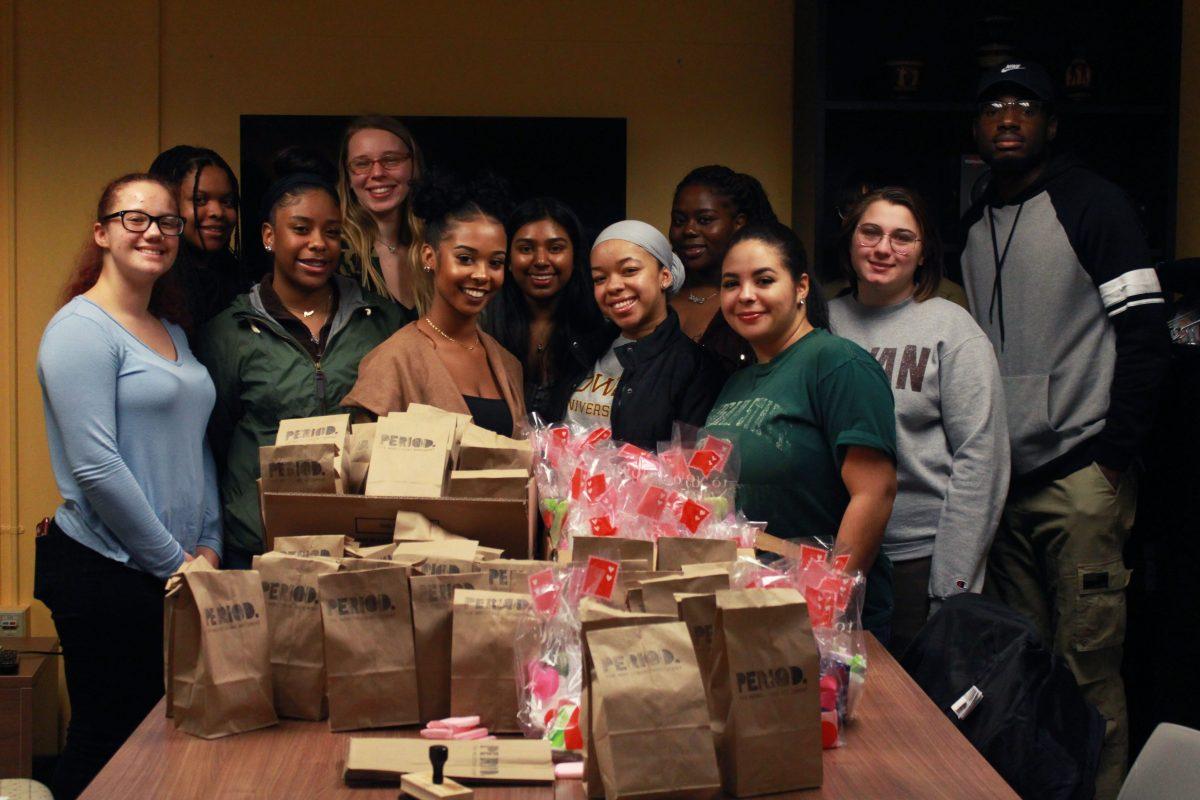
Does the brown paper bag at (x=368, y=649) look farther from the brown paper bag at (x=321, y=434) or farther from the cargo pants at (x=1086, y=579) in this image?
the cargo pants at (x=1086, y=579)

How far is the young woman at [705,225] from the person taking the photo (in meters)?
3.31

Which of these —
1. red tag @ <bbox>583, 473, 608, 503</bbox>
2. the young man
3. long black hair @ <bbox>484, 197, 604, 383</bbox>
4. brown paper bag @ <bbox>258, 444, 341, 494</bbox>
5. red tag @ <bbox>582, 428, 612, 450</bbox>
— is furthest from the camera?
long black hair @ <bbox>484, 197, 604, 383</bbox>

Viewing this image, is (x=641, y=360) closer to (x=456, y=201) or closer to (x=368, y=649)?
(x=456, y=201)

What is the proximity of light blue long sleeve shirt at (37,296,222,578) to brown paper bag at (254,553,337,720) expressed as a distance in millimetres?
873

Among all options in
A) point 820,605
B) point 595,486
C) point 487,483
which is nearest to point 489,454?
point 487,483

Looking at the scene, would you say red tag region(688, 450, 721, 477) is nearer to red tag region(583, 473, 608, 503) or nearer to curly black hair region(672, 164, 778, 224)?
red tag region(583, 473, 608, 503)

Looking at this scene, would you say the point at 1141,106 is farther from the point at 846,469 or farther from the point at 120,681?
the point at 120,681

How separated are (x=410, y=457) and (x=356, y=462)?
122 millimetres

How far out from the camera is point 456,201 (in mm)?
2814

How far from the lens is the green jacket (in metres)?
2.80

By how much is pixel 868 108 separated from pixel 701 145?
2.14 feet

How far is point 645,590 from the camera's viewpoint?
1731 mm

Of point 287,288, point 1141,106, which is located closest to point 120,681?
point 287,288

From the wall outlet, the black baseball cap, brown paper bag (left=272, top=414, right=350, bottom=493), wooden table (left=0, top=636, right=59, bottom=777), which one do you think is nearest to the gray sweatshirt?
the black baseball cap
